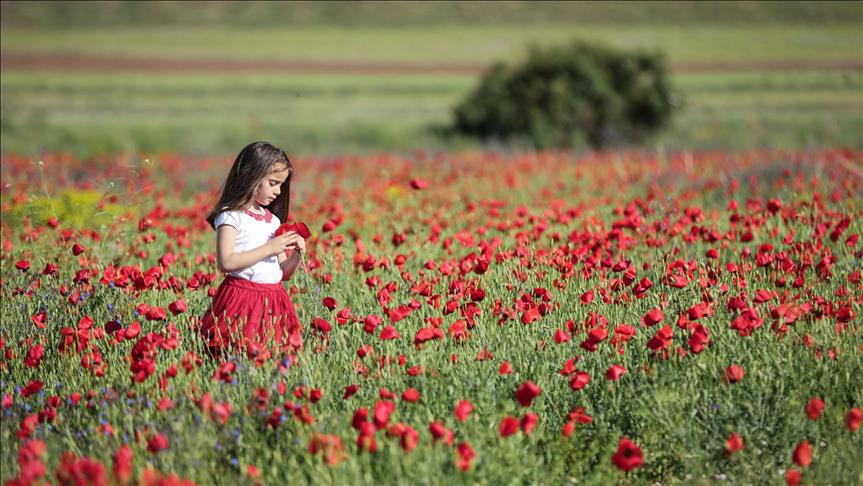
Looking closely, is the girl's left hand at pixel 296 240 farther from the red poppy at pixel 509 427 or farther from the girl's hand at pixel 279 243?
the red poppy at pixel 509 427

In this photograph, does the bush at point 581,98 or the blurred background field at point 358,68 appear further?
the blurred background field at point 358,68

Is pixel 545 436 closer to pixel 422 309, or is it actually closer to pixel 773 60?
pixel 422 309

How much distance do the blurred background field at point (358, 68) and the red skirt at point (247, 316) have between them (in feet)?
22.4

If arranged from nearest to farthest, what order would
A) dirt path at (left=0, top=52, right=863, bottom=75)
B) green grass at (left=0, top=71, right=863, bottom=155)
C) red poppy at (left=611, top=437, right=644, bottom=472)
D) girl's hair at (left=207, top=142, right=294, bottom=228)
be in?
1. red poppy at (left=611, top=437, right=644, bottom=472)
2. girl's hair at (left=207, top=142, right=294, bottom=228)
3. green grass at (left=0, top=71, right=863, bottom=155)
4. dirt path at (left=0, top=52, right=863, bottom=75)

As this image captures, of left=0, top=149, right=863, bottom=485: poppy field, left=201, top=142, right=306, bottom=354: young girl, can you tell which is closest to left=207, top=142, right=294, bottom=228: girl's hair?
left=201, top=142, right=306, bottom=354: young girl

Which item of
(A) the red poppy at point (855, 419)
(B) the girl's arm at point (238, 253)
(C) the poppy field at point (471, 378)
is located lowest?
(C) the poppy field at point (471, 378)

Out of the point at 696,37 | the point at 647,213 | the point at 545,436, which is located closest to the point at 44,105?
the point at 647,213

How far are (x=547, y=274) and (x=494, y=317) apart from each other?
834mm

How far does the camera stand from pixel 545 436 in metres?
3.45

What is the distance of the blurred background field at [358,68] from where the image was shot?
72.2 feet

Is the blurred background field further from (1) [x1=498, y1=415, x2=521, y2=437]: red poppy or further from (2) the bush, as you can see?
(1) [x1=498, y1=415, x2=521, y2=437]: red poppy

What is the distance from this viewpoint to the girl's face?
408 centimetres

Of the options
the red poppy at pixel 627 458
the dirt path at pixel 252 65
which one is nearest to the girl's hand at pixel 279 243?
the red poppy at pixel 627 458

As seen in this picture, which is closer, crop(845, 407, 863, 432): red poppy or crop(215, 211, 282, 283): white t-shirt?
crop(845, 407, 863, 432): red poppy
